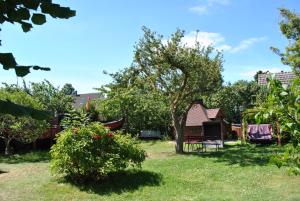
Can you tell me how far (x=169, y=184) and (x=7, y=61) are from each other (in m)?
13.4

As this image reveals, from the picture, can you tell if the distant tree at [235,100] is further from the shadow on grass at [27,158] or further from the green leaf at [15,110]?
the green leaf at [15,110]

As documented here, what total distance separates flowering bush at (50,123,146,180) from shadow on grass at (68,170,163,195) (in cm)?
34

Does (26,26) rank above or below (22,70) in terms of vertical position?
above

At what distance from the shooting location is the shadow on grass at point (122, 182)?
1431cm

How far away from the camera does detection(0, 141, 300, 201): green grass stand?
1344cm

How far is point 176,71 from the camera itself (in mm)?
24141

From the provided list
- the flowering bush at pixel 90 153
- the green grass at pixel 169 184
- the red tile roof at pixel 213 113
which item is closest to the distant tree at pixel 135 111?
the red tile roof at pixel 213 113

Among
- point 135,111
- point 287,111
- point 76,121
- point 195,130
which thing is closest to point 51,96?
point 135,111

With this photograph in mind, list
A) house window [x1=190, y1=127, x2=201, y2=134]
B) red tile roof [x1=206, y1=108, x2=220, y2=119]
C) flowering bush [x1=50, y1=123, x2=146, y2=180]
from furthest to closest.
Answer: house window [x1=190, y1=127, x2=201, y2=134] < red tile roof [x1=206, y1=108, x2=220, y2=119] < flowering bush [x1=50, y1=123, x2=146, y2=180]

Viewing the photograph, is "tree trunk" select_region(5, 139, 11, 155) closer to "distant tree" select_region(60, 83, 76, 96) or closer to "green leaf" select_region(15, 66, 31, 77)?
"distant tree" select_region(60, 83, 76, 96)

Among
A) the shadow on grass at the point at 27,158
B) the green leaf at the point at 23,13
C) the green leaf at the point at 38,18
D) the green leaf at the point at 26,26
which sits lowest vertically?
the shadow on grass at the point at 27,158

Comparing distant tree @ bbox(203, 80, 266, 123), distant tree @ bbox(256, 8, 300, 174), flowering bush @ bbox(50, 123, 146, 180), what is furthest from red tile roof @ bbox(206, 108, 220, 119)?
distant tree @ bbox(256, 8, 300, 174)

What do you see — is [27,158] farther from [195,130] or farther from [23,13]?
[23,13]

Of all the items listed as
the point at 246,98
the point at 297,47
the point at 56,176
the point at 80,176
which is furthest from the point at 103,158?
the point at 246,98
